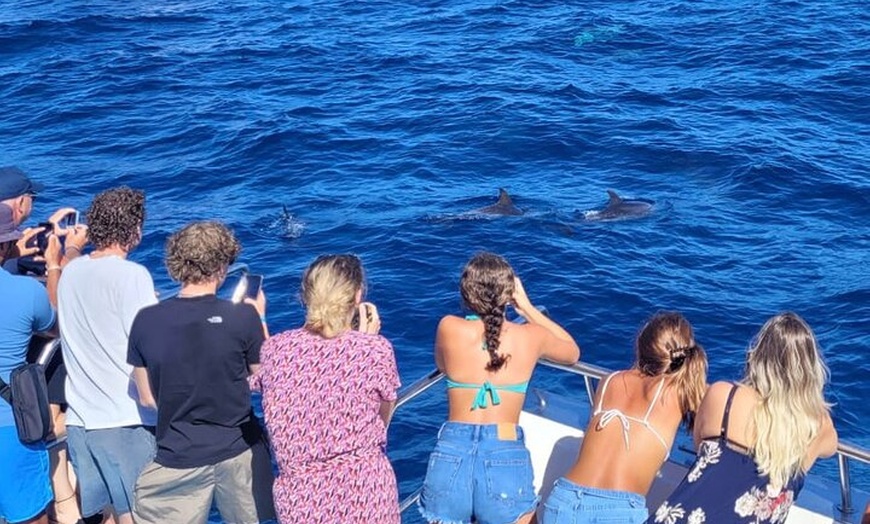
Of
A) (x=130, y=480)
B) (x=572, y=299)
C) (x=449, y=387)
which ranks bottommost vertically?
(x=572, y=299)

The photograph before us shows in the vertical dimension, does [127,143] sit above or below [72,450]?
below

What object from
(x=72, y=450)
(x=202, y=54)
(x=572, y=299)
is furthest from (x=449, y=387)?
(x=202, y=54)

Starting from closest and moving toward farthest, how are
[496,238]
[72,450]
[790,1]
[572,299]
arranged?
[72,450]
[572,299]
[496,238]
[790,1]

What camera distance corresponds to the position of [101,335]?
6.38 metres

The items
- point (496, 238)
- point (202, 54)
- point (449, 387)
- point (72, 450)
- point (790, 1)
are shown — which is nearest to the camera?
point (449, 387)

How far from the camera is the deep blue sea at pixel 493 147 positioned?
16.3 meters

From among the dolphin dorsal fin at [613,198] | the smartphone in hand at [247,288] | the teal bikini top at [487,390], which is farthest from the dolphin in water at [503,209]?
the teal bikini top at [487,390]

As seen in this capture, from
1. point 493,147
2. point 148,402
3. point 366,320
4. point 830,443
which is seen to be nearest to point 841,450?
point 830,443

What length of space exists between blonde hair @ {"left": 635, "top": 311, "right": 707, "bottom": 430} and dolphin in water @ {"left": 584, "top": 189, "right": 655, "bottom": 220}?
525 inches

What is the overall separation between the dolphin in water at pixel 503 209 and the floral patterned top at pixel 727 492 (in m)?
13.8

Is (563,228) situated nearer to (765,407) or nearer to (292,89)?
(292,89)

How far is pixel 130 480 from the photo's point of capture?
656 centimetres

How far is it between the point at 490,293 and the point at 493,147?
17314 mm

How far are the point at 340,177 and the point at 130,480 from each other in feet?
51.2
